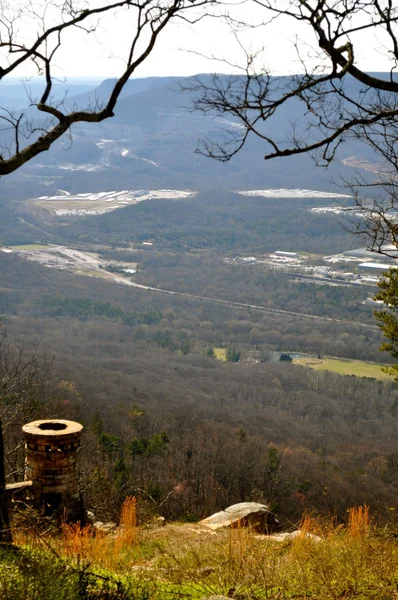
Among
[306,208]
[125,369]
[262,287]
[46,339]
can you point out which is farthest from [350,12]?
[306,208]

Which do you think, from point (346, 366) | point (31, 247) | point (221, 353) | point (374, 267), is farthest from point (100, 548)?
point (31, 247)

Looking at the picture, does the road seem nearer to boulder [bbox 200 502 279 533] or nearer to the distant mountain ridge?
the distant mountain ridge

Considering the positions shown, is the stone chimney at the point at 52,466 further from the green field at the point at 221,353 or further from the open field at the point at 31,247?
the open field at the point at 31,247

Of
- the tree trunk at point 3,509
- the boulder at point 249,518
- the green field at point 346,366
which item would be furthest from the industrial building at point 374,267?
the tree trunk at point 3,509

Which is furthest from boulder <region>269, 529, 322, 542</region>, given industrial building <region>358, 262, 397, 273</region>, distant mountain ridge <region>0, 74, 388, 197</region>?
distant mountain ridge <region>0, 74, 388, 197</region>

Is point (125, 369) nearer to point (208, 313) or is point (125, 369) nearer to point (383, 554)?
point (208, 313)
